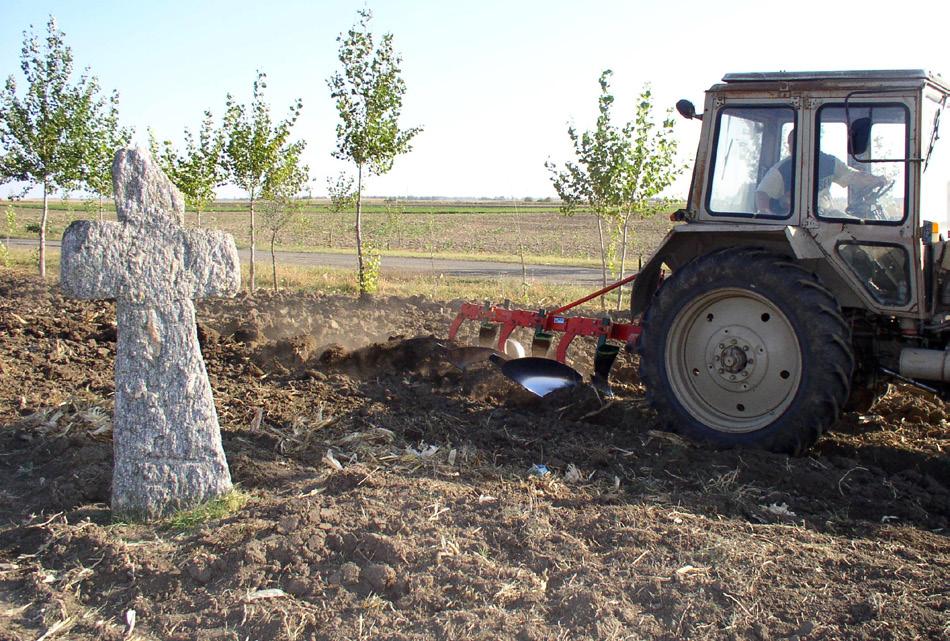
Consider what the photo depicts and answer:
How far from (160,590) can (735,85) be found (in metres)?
5.15

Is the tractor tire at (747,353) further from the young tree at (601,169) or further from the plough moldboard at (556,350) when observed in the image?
the young tree at (601,169)

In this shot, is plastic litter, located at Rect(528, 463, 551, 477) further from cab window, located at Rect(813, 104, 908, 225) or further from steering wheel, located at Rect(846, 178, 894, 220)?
steering wheel, located at Rect(846, 178, 894, 220)

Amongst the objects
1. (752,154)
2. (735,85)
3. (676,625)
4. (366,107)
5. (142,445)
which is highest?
(366,107)

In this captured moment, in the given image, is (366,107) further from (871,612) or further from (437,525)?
(871,612)

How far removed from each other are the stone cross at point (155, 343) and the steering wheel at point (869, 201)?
4.25 meters

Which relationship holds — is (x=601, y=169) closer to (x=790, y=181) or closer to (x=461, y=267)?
(x=790, y=181)

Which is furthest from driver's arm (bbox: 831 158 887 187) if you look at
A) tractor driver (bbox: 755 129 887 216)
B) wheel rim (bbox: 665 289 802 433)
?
wheel rim (bbox: 665 289 802 433)

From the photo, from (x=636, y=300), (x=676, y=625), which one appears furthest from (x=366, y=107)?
(x=676, y=625)

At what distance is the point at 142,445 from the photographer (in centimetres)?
444

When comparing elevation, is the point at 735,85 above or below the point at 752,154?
above

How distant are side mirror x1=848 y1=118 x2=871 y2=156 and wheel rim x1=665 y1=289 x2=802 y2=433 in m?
1.17

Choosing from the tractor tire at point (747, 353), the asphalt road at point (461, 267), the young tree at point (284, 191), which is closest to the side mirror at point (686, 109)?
the tractor tire at point (747, 353)

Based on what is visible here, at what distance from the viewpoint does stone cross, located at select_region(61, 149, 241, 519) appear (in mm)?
4355

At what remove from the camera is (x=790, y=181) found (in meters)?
6.02
